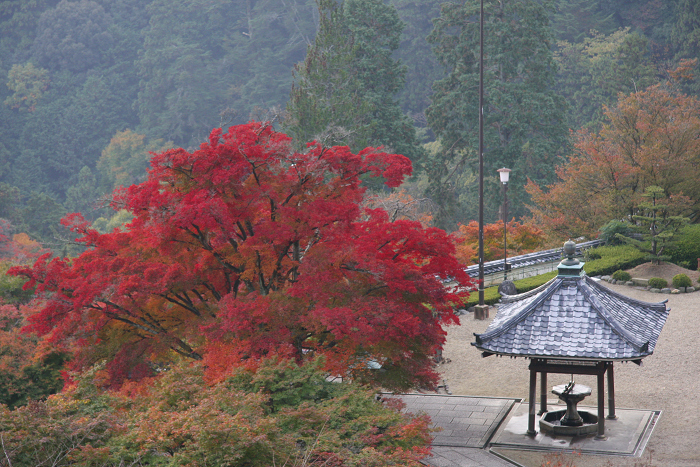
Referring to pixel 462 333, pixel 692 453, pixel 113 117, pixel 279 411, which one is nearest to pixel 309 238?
pixel 279 411

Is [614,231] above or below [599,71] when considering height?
below

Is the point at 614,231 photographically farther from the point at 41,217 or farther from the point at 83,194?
the point at 83,194

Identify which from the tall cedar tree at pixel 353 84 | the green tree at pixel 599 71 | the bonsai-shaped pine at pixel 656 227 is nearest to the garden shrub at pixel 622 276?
the bonsai-shaped pine at pixel 656 227

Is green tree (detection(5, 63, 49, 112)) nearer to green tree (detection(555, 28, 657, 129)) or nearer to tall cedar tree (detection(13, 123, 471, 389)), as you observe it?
green tree (detection(555, 28, 657, 129))

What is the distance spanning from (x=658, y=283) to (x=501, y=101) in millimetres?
18368

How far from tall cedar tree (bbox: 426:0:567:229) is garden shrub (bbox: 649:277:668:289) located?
17028 millimetres

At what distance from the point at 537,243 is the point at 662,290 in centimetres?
753

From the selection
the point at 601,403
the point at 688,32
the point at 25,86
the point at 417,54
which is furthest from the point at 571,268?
the point at 25,86

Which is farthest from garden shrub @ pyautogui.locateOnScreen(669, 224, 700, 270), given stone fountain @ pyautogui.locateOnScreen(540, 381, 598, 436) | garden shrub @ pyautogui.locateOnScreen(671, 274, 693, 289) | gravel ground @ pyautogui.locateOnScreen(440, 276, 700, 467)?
stone fountain @ pyautogui.locateOnScreen(540, 381, 598, 436)

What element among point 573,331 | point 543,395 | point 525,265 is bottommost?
point 525,265

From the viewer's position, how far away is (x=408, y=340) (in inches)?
447

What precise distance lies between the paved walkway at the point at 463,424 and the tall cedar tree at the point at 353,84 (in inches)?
709

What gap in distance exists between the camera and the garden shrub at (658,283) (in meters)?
22.2

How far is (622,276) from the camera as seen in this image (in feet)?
76.1
